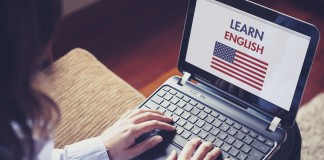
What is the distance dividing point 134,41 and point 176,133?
3.63 ft

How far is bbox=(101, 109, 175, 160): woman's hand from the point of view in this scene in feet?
2.73

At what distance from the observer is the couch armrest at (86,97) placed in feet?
3.30

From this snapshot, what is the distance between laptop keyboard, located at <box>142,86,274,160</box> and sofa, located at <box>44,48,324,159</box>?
141 millimetres

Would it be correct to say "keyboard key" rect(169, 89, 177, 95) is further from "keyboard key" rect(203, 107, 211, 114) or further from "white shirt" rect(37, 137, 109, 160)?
"white shirt" rect(37, 137, 109, 160)

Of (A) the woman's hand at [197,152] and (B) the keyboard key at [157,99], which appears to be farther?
(B) the keyboard key at [157,99]

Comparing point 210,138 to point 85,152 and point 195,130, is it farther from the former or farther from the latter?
point 85,152

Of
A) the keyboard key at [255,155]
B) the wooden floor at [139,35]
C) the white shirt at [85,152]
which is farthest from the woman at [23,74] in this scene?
the wooden floor at [139,35]

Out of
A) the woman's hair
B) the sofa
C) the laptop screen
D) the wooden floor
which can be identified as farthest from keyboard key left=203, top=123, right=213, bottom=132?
the wooden floor

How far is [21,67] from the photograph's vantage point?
525 mm

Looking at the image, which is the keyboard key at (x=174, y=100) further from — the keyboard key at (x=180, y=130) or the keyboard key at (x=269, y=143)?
the keyboard key at (x=269, y=143)

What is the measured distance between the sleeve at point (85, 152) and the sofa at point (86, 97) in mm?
121

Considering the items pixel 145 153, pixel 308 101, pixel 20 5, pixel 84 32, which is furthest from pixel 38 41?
pixel 84 32

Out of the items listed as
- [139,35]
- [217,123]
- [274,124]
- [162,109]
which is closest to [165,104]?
[162,109]

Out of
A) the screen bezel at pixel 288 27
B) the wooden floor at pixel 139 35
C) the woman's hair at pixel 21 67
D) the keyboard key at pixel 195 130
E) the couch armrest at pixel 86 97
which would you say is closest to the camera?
the woman's hair at pixel 21 67
